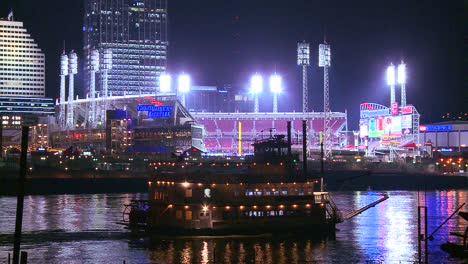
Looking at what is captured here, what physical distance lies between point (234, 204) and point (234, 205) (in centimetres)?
9

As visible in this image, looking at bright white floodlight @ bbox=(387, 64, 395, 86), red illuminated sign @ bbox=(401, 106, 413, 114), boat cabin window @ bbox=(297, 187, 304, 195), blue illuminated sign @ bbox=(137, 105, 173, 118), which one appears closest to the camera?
boat cabin window @ bbox=(297, 187, 304, 195)

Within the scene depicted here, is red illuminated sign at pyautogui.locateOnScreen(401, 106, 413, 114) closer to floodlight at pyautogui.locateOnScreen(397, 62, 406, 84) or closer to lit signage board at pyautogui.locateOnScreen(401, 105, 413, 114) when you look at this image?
lit signage board at pyautogui.locateOnScreen(401, 105, 413, 114)

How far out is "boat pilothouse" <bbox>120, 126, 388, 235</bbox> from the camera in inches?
2717

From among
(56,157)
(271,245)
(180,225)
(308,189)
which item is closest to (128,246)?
(180,225)

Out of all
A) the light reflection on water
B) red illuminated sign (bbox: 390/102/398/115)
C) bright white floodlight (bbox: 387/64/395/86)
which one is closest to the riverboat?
the light reflection on water

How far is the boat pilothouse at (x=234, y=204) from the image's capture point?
6900 centimetres

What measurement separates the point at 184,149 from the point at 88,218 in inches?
4294

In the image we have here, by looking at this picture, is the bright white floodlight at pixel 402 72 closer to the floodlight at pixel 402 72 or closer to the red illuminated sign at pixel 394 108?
the floodlight at pixel 402 72

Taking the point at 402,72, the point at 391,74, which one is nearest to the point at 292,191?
the point at 402,72

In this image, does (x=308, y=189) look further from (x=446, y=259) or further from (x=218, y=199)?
(x=446, y=259)

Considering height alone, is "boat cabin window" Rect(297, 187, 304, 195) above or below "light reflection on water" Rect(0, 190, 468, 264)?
above

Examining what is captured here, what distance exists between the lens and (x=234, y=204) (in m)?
69.8

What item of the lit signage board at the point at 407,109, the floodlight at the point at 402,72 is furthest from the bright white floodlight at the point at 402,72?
the lit signage board at the point at 407,109

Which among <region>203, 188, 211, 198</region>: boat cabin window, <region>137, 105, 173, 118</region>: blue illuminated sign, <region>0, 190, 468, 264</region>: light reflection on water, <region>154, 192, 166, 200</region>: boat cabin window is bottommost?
<region>0, 190, 468, 264</region>: light reflection on water
